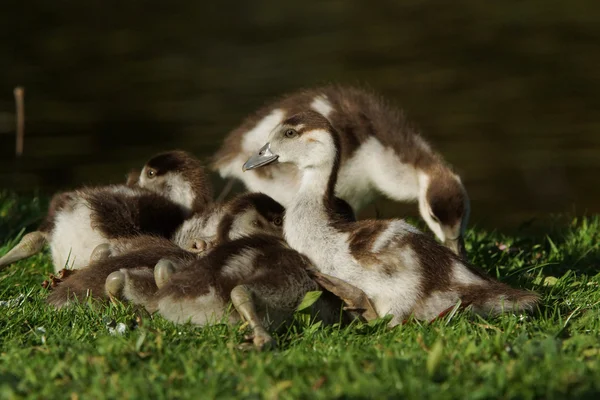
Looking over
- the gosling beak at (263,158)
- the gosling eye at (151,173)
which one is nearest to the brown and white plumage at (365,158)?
the gosling eye at (151,173)

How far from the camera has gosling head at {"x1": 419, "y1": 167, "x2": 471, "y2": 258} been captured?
804cm

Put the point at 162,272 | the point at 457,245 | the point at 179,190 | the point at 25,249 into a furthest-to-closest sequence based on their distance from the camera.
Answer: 1. the point at 457,245
2. the point at 179,190
3. the point at 25,249
4. the point at 162,272

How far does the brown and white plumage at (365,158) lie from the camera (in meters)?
8.42

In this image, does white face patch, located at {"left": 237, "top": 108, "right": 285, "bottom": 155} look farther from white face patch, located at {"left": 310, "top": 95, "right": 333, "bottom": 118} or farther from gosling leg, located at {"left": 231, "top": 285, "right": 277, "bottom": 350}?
gosling leg, located at {"left": 231, "top": 285, "right": 277, "bottom": 350}

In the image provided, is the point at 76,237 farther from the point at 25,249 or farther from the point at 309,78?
the point at 309,78

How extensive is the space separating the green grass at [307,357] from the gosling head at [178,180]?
1.60m

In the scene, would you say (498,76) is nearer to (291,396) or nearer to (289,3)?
(289,3)

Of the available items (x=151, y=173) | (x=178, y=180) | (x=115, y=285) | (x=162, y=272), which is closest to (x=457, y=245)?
(x=178, y=180)

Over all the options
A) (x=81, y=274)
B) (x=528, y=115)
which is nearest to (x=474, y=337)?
(x=81, y=274)

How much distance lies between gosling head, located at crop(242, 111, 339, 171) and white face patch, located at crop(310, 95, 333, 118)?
182 cm

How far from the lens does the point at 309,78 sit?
17.6 meters

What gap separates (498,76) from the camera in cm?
1823

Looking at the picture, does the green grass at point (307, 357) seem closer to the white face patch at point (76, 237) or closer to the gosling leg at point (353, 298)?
the gosling leg at point (353, 298)

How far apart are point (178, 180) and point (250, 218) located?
1.29 meters
